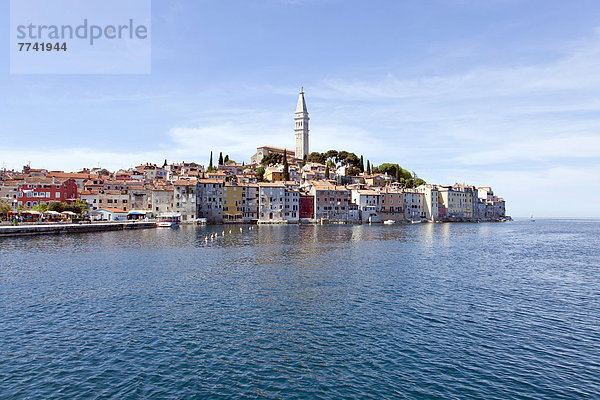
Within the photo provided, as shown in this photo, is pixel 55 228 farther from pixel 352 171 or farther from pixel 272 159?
pixel 352 171

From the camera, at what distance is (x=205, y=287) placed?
921 inches

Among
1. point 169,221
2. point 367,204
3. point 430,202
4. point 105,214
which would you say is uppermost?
point 430,202

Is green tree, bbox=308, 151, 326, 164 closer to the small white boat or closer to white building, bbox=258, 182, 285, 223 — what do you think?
white building, bbox=258, 182, 285, 223

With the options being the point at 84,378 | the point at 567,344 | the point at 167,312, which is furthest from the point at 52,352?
the point at 567,344

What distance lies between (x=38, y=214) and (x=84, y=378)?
70420 millimetres

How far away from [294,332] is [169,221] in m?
75.2

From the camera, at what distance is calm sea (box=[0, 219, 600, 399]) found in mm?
11078

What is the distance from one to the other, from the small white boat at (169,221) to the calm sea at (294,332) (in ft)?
166

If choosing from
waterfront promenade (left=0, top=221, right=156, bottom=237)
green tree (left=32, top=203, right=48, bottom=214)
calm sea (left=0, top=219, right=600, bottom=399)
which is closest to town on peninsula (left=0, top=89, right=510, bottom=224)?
green tree (left=32, top=203, right=48, bottom=214)

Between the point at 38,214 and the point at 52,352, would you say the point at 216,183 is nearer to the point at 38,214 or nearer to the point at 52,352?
the point at 38,214

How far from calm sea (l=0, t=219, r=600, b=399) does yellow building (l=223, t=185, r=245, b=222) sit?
69.6 meters

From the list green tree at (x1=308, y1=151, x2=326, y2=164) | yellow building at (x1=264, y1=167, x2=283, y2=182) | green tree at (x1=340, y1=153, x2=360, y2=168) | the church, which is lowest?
yellow building at (x1=264, y1=167, x2=283, y2=182)

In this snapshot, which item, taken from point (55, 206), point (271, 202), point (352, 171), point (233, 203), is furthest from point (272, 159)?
point (55, 206)

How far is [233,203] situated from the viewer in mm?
100688
